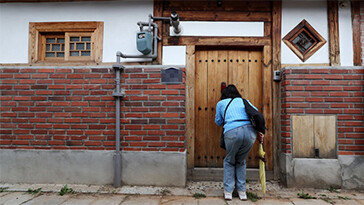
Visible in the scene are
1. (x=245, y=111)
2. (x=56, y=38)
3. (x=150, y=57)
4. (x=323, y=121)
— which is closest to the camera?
(x=245, y=111)

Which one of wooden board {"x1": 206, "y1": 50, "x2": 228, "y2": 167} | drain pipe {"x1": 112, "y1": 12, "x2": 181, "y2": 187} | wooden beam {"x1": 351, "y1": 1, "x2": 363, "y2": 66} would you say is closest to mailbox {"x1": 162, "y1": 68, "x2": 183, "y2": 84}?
drain pipe {"x1": 112, "y1": 12, "x2": 181, "y2": 187}

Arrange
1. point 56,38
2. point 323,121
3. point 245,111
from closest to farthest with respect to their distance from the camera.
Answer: point 245,111, point 323,121, point 56,38

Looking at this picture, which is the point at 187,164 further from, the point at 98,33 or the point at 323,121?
the point at 98,33

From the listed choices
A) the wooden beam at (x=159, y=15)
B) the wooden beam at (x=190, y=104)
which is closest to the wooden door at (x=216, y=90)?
the wooden beam at (x=190, y=104)

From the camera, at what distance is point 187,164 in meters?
3.46

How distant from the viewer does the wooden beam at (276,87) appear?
11.2ft

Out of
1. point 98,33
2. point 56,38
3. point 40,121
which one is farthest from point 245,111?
point 56,38

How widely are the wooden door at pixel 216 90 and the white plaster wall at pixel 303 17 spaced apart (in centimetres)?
51

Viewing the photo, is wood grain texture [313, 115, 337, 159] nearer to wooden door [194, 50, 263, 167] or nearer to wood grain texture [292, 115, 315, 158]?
wood grain texture [292, 115, 315, 158]

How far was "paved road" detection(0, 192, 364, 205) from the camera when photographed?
106 inches

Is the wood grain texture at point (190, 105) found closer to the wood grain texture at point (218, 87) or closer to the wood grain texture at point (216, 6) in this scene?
the wood grain texture at point (218, 87)

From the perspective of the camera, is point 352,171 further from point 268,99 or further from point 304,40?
point 304,40

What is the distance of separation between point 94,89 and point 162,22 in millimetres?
1641

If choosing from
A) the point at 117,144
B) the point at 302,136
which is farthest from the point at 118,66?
the point at 302,136
